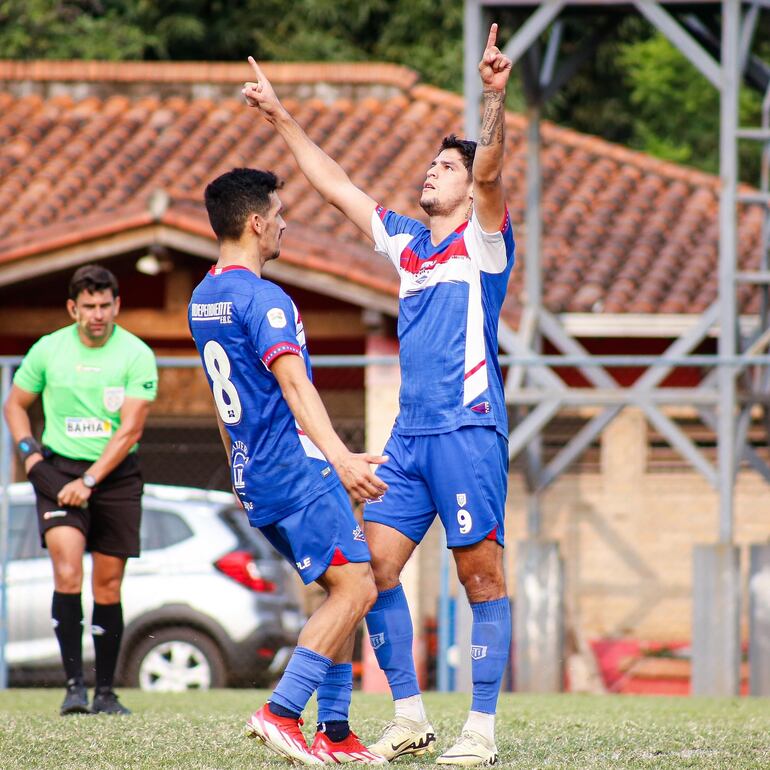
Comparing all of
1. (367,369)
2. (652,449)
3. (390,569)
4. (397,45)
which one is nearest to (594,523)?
(652,449)

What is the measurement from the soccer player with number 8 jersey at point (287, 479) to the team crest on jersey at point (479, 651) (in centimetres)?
49

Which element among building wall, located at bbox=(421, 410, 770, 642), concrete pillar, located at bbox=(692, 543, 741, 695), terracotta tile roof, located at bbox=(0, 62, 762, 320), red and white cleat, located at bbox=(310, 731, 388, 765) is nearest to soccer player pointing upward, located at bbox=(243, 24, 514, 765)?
red and white cleat, located at bbox=(310, 731, 388, 765)

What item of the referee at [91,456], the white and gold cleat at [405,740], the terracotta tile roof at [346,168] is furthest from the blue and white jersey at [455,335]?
the terracotta tile roof at [346,168]

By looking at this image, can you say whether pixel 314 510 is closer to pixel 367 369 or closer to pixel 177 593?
pixel 177 593

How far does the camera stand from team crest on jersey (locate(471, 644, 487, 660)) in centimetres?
559

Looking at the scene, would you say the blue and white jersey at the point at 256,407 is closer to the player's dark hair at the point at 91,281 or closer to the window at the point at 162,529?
the player's dark hair at the point at 91,281

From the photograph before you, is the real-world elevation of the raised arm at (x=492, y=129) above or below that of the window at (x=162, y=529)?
above

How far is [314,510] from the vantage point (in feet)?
17.4

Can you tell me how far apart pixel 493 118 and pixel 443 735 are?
2.47 meters

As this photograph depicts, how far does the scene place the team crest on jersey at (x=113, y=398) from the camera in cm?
772

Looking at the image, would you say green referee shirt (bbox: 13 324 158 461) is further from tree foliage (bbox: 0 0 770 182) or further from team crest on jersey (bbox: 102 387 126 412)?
tree foliage (bbox: 0 0 770 182)

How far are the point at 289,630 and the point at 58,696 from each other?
240 centimetres

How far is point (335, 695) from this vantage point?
214 inches

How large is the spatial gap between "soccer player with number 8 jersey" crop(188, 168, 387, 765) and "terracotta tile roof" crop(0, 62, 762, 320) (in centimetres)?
825
